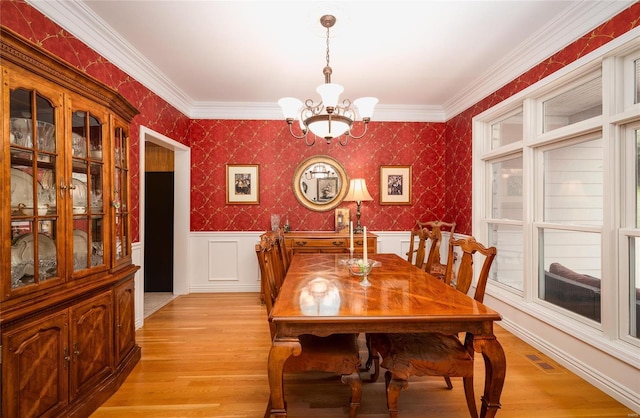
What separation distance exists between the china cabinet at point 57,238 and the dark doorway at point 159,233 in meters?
2.41

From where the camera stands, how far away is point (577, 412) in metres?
1.88

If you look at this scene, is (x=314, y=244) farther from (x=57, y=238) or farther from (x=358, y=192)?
(x=57, y=238)

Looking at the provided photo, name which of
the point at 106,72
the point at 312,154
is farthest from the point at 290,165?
the point at 106,72

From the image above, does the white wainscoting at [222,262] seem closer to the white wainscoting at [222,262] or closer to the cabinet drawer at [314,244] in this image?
the white wainscoting at [222,262]

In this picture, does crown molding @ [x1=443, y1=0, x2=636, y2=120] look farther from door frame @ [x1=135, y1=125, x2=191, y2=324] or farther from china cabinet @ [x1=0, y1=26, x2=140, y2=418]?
door frame @ [x1=135, y1=125, x2=191, y2=324]

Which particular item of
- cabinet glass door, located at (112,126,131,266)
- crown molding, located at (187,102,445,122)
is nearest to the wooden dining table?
cabinet glass door, located at (112,126,131,266)

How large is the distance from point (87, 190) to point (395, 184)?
3.77 metres

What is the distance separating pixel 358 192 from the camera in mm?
4172

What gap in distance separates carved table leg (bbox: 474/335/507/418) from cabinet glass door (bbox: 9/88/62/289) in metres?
2.28

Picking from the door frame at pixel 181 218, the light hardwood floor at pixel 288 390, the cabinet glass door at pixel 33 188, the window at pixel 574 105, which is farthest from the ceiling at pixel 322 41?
the light hardwood floor at pixel 288 390

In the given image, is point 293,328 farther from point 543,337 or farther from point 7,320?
point 543,337

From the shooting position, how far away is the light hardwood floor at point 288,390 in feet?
6.22

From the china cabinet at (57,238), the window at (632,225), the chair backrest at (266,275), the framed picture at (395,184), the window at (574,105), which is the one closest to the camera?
the china cabinet at (57,238)

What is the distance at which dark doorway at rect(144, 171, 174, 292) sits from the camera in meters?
4.51
